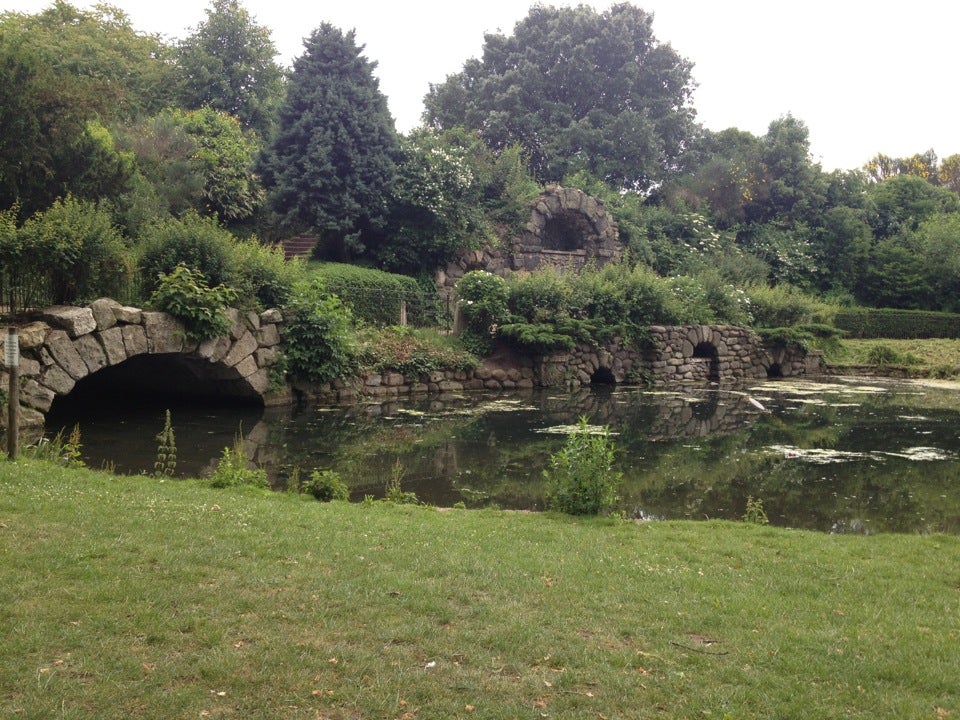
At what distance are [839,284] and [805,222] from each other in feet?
11.6

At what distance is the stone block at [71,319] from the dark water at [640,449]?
60.4 inches

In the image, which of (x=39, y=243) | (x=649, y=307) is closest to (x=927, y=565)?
(x=39, y=243)

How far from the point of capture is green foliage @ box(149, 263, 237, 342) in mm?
13016

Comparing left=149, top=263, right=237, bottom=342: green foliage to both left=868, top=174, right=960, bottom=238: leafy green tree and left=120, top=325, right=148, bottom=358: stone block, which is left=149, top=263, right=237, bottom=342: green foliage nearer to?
left=120, top=325, right=148, bottom=358: stone block

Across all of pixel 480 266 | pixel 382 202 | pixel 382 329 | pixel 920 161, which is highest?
pixel 920 161

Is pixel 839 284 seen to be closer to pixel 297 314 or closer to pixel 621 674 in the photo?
pixel 297 314

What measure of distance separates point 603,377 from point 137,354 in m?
13.7

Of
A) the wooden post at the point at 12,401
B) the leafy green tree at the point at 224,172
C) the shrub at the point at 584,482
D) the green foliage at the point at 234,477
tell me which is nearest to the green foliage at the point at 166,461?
the green foliage at the point at 234,477

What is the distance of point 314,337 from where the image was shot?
15.9 m

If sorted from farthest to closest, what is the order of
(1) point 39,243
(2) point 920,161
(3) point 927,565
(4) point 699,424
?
1. (2) point 920,161
2. (4) point 699,424
3. (1) point 39,243
4. (3) point 927,565

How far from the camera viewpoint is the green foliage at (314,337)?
15812 mm

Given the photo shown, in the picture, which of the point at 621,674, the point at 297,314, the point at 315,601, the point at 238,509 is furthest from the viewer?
the point at 297,314

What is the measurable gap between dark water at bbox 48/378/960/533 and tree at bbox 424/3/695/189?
22.3 m

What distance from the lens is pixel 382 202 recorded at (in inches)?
928
